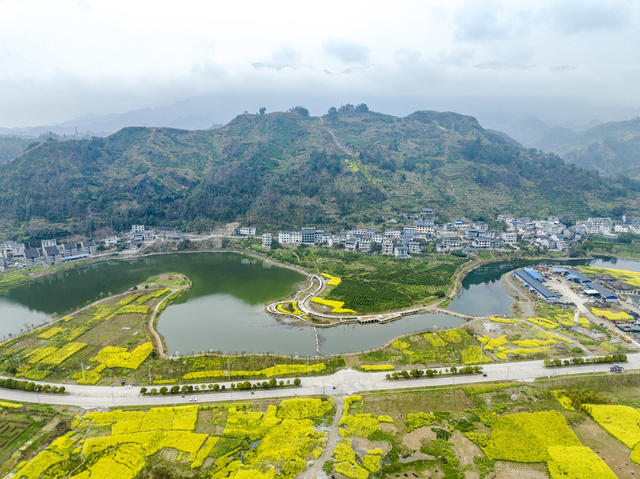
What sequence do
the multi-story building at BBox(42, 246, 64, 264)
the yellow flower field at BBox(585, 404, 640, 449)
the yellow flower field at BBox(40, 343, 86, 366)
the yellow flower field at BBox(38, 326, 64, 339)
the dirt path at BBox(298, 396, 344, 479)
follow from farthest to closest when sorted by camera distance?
the multi-story building at BBox(42, 246, 64, 264)
the yellow flower field at BBox(38, 326, 64, 339)
the yellow flower field at BBox(40, 343, 86, 366)
the yellow flower field at BBox(585, 404, 640, 449)
the dirt path at BBox(298, 396, 344, 479)

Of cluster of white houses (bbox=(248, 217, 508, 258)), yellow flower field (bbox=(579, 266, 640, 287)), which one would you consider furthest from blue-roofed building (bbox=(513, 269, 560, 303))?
cluster of white houses (bbox=(248, 217, 508, 258))

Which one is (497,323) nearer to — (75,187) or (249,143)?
(75,187)

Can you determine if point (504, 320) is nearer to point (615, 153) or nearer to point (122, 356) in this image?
point (122, 356)

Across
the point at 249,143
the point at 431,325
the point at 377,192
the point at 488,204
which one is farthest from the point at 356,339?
the point at 249,143

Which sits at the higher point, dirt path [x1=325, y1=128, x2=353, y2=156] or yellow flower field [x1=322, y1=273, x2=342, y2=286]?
dirt path [x1=325, y1=128, x2=353, y2=156]

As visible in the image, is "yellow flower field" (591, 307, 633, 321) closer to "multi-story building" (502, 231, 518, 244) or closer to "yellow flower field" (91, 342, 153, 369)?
"multi-story building" (502, 231, 518, 244)
